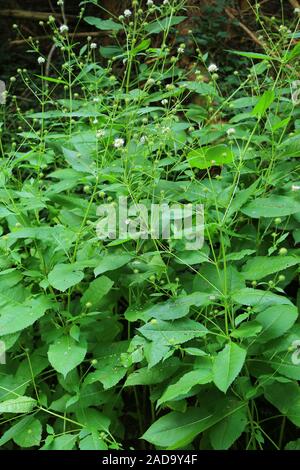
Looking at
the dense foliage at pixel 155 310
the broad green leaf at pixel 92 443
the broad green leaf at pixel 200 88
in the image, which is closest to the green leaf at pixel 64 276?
the dense foliage at pixel 155 310

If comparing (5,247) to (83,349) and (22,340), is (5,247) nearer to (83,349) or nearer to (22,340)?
(22,340)

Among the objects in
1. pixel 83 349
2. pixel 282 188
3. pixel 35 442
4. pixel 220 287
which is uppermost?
pixel 282 188

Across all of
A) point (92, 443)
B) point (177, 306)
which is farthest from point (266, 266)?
point (92, 443)

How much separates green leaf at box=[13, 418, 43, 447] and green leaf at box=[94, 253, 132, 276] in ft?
1.68

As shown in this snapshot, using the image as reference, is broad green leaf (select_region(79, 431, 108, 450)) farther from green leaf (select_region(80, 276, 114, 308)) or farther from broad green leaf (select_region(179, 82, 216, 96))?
broad green leaf (select_region(179, 82, 216, 96))

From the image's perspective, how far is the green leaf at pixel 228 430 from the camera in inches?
61.2

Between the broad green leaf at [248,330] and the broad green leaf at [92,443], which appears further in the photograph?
the broad green leaf at [92,443]

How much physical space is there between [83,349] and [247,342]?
0.46m

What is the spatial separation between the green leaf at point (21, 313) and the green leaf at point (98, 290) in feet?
0.39

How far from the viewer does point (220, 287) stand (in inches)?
67.4

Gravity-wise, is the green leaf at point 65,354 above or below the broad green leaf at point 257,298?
below

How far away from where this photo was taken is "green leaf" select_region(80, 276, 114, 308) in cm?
179

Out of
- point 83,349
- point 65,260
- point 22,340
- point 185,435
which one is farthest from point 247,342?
point 22,340

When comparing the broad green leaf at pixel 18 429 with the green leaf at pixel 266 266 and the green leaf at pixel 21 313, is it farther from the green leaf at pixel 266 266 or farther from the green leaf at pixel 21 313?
the green leaf at pixel 266 266
